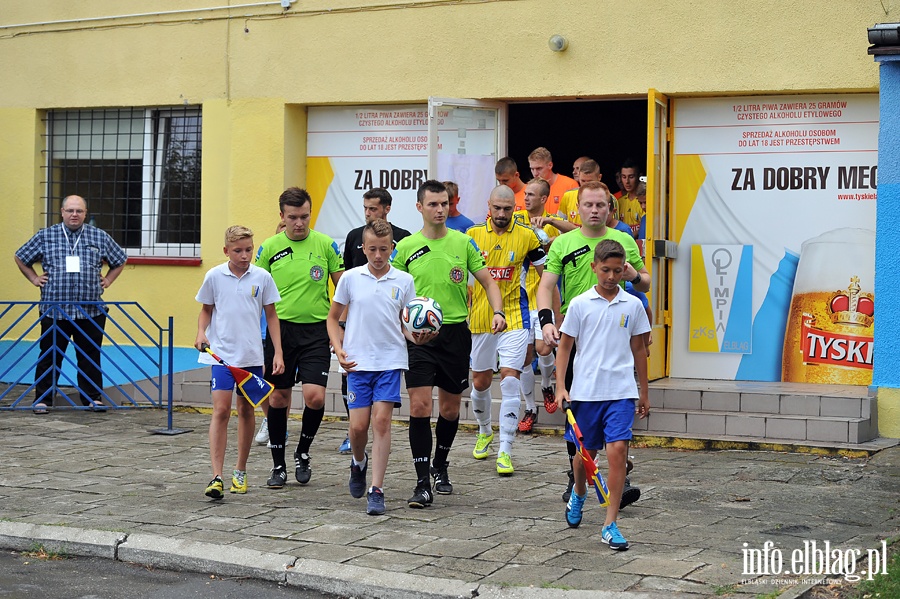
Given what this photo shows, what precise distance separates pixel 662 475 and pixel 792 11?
4.94m

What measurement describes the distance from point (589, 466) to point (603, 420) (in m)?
0.29

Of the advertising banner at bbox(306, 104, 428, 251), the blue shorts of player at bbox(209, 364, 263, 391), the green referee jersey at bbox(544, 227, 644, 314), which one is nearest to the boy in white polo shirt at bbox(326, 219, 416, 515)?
the blue shorts of player at bbox(209, 364, 263, 391)

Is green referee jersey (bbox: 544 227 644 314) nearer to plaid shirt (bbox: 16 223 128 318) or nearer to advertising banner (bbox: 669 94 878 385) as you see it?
advertising banner (bbox: 669 94 878 385)

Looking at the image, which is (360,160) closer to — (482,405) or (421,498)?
(482,405)

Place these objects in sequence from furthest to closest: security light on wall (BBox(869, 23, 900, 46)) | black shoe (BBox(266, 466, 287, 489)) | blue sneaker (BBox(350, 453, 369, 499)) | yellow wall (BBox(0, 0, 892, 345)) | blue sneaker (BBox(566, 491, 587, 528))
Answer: yellow wall (BBox(0, 0, 892, 345))
security light on wall (BBox(869, 23, 900, 46))
black shoe (BBox(266, 466, 287, 489))
blue sneaker (BBox(350, 453, 369, 499))
blue sneaker (BBox(566, 491, 587, 528))

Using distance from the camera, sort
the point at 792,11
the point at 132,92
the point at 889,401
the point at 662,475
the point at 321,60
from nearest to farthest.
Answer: the point at 662,475, the point at 889,401, the point at 792,11, the point at 321,60, the point at 132,92

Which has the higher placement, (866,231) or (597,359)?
(866,231)

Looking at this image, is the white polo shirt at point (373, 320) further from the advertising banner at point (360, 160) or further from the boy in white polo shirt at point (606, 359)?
the advertising banner at point (360, 160)

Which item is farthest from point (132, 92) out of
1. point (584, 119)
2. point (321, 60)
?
point (584, 119)

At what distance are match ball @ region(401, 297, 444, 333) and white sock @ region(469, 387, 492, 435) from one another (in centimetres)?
184

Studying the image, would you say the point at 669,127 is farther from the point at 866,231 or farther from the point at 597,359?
the point at 597,359

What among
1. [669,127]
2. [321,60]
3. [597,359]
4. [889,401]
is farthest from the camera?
[321,60]

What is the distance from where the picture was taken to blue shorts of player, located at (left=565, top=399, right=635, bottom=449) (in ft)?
22.5

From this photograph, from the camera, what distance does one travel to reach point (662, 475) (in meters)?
9.10
